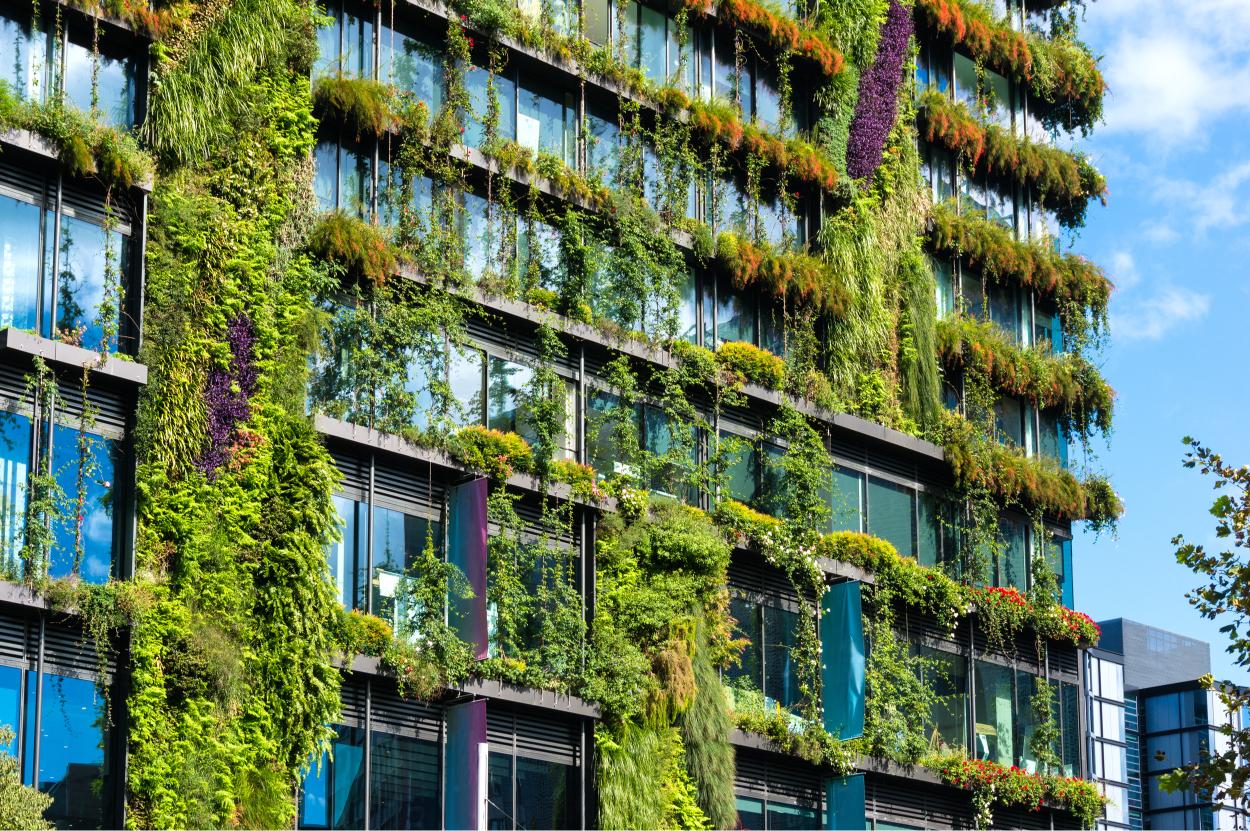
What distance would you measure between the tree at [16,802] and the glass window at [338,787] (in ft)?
19.4

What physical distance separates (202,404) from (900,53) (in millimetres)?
21995

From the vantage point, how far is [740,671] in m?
41.6

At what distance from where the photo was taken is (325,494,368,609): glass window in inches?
1395

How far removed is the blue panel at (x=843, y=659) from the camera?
42500mm

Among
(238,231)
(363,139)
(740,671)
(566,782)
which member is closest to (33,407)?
(238,231)

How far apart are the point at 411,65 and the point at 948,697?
61.0 ft

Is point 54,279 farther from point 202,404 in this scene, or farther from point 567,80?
point 567,80

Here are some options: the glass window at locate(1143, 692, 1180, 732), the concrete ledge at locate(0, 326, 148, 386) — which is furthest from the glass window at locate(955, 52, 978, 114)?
the glass window at locate(1143, 692, 1180, 732)

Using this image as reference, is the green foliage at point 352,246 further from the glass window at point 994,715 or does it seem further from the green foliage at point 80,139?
the glass window at point 994,715

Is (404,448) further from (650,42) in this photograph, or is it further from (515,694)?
(650,42)

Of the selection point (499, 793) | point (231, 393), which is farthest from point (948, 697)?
point (231, 393)

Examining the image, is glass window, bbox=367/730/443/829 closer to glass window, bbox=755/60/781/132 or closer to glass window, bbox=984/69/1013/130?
glass window, bbox=755/60/781/132

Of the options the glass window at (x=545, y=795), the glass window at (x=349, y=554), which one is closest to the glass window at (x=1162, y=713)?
the glass window at (x=545, y=795)

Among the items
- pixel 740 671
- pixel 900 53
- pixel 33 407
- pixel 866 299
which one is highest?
pixel 900 53
